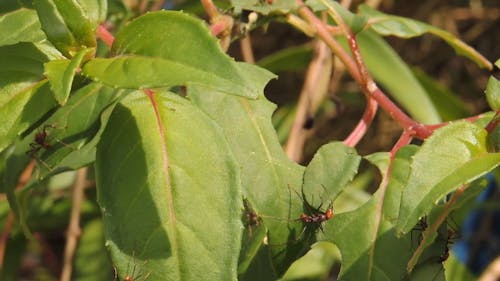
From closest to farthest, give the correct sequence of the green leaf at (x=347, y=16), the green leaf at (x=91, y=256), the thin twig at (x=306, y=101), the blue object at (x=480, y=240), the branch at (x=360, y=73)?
the branch at (x=360, y=73) < the green leaf at (x=347, y=16) < the thin twig at (x=306, y=101) < the green leaf at (x=91, y=256) < the blue object at (x=480, y=240)

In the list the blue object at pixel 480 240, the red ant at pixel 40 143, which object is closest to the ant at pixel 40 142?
the red ant at pixel 40 143

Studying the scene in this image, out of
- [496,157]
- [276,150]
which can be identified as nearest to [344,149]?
[276,150]

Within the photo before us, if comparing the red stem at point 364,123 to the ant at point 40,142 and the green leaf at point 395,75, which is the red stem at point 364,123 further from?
the green leaf at point 395,75

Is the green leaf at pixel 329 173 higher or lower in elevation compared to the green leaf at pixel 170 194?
lower

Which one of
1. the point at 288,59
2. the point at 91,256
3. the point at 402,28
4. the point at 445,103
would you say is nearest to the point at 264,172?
the point at 402,28

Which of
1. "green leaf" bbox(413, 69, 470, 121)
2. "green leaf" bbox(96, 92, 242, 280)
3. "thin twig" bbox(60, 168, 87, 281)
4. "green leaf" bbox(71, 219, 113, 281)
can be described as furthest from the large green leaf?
"green leaf" bbox(413, 69, 470, 121)

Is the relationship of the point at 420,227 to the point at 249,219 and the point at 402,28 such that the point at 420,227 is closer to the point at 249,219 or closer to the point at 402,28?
the point at 249,219

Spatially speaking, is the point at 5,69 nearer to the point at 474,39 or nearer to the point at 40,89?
the point at 40,89
